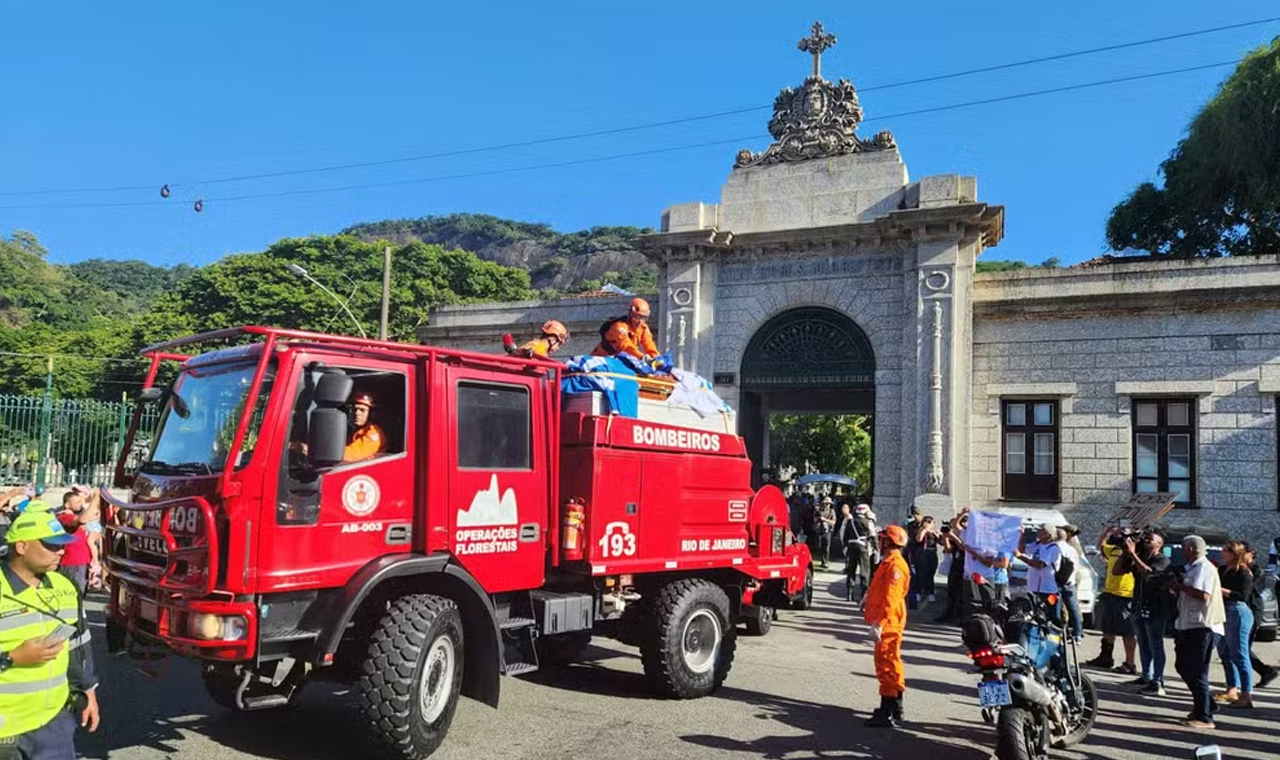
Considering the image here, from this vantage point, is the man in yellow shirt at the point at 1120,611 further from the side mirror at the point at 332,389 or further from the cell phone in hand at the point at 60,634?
the cell phone in hand at the point at 60,634

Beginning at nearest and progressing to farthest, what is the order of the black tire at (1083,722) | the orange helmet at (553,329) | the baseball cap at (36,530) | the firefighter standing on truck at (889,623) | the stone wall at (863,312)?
the baseball cap at (36,530) → the black tire at (1083,722) → the firefighter standing on truck at (889,623) → the orange helmet at (553,329) → the stone wall at (863,312)

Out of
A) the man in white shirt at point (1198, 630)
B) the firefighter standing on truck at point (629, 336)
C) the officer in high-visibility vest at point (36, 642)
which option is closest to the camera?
the officer in high-visibility vest at point (36, 642)

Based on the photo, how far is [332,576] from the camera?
534cm

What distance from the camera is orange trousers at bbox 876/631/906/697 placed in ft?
22.5

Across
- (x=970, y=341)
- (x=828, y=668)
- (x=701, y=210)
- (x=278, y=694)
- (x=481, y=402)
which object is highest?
(x=701, y=210)

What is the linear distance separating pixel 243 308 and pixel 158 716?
38.1 m

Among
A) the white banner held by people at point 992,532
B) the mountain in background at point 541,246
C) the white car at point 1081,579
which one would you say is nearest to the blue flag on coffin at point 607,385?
the white banner held by people at point 992,532

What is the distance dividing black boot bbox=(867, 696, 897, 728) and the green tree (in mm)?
23242

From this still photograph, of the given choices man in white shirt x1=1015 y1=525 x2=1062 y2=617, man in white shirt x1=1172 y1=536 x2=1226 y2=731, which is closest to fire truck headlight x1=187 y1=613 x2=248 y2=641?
man in white shirt x1=1172 y1=536 x2=1226 y2=731

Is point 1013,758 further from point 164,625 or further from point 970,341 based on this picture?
point 970,341

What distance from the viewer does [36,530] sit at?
3.78 m

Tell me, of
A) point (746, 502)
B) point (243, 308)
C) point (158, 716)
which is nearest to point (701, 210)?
point (746, 502)

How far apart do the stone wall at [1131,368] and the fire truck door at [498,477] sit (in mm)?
13722

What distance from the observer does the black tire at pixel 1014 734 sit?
539 centimetres
